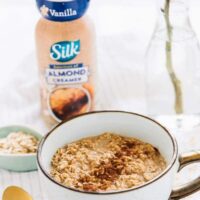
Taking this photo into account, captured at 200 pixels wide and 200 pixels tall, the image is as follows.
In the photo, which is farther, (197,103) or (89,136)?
(197,103)

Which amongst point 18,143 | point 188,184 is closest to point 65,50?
point 18,143

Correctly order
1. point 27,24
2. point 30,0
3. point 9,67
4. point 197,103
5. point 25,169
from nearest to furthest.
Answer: point 25,169 → point 197,103 → point 9,67 → point 27,24 → point 30,0

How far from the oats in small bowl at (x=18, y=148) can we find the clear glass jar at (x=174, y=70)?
0.20 metres

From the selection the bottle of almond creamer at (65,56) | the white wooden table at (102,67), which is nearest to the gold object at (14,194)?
the white wooden table at (102,67)

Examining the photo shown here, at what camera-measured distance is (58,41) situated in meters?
1.02

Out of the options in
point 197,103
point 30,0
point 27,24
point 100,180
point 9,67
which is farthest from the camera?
point 30,0

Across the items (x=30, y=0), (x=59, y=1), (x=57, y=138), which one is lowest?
(x=30, y=0)

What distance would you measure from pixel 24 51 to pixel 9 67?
0.07m

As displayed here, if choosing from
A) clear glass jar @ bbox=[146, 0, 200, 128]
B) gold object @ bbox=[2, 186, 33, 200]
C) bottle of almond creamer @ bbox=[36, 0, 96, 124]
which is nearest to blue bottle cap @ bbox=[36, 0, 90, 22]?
bottle of almond creamer @ bbox=[36, 0, 96, 124]

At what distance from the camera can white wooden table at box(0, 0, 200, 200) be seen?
103cm

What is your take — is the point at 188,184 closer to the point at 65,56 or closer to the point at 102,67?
the point at 65,56

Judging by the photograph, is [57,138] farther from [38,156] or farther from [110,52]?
[110,52]

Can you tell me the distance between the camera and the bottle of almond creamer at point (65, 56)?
0.99m

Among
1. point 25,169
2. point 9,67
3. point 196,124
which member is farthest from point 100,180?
point 9,67
